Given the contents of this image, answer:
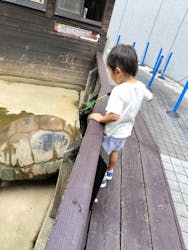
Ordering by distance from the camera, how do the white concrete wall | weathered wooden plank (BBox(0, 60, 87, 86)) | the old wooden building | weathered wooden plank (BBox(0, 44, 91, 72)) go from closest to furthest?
the old wooden building < weathered wooden plank (BBox(0, 44, 91, 72)) < weathered wooden plank (BBox(0, 60, 87, 86)) < the white concrete wall

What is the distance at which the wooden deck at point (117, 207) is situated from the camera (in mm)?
836

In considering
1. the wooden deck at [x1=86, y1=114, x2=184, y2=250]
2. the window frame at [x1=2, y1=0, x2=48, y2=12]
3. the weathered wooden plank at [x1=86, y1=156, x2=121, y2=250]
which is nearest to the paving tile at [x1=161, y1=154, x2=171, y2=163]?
the wooden deck at [x1=86, y1=114, x2=184, y2=250]

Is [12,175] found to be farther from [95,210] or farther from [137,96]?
[137,96]

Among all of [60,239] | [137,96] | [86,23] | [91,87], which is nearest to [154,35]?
[86,23]

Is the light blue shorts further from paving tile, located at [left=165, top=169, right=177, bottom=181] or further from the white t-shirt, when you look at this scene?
paving tile, located at [left=165, top=169, right=177, bottom=181]

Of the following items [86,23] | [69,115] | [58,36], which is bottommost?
[69,115]

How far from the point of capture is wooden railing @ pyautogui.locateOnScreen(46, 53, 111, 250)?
0.74m

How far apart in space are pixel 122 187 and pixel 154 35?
11.0 meters

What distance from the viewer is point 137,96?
164 cm

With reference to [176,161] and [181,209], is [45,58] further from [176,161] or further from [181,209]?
[181,209]

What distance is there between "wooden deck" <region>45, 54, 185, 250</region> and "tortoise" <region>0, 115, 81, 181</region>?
2.38ft

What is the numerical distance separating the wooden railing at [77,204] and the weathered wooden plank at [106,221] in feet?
2.31

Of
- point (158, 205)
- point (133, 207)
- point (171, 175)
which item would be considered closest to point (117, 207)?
point (133, 207)

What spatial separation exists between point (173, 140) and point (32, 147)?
282 centimetres
